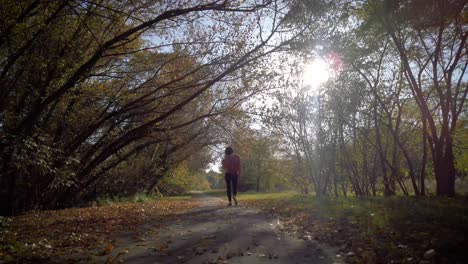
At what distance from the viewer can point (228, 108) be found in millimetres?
12672

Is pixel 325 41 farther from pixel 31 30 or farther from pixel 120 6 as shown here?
pixel 31 30

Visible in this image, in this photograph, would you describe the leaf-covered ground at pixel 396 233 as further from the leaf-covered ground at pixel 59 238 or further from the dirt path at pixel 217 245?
the leaf-covered ground at pixel 59 238

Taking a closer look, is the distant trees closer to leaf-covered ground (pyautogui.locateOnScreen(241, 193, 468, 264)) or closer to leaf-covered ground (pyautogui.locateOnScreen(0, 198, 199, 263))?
leaf-covered ground (pyautogui.locateOnScreen(0, 198, 199, 263))

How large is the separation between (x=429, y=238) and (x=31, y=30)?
9.34 meters

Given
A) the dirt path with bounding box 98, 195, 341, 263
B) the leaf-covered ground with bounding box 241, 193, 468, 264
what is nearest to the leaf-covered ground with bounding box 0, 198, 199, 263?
the dirt path with bounding box 98, 195, 341, 263

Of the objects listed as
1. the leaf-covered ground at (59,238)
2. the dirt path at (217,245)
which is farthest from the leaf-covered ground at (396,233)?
the leaf-covered ground at (59,238)

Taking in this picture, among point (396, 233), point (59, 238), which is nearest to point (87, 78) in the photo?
point (59, 238)

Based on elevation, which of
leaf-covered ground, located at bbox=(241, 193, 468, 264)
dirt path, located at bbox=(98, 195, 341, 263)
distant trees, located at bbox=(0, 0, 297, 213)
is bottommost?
dirt path, located at bbox=(98, 195, 341, 263)

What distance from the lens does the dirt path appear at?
14.9 feet

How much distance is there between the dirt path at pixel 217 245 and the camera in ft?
14.9

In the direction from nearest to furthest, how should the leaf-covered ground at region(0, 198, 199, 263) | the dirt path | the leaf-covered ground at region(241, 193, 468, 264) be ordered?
the leaf-covered ground at region(241, 193, 468, 264) → the dirt path → the leaf-covered ground at region(0, 198, 199, 263)

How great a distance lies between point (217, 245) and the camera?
5371 mm

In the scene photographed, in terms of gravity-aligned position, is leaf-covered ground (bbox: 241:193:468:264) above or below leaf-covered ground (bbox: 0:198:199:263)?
above

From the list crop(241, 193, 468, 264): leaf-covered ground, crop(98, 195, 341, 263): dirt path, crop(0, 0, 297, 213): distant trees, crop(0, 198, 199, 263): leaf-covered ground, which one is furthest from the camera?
crop(0, 0, 297, 213): distant trees
